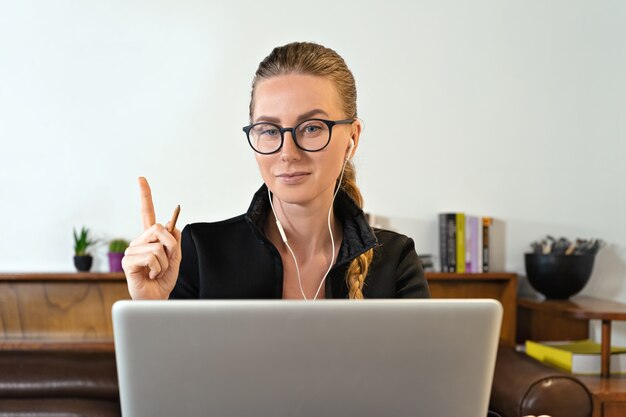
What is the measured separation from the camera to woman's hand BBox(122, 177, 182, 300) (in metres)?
1.19

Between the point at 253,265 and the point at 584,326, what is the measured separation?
7.66 feet

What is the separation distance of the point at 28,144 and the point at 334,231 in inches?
80.6

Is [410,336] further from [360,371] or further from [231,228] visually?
[231,228]

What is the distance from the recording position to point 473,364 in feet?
2.62

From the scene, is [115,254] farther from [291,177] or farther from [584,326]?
[584,326]

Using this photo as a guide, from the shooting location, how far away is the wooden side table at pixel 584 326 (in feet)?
7.93

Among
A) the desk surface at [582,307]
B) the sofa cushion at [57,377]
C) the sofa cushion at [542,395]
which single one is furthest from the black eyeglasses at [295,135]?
the desk surface at [582,307]

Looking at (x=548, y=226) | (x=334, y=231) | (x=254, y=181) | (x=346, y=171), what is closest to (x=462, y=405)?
(x=334, y=231)

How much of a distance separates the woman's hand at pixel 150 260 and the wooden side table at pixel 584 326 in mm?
1748

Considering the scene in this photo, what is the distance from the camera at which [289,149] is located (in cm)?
144

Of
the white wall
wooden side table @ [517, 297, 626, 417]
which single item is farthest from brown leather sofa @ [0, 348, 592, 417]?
the white wall

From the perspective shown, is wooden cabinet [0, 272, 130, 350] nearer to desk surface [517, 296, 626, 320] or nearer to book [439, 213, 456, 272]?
book [439, 213, 456, 272]

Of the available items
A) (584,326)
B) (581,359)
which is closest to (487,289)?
(584,326)

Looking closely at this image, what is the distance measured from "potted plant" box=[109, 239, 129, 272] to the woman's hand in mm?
1851
